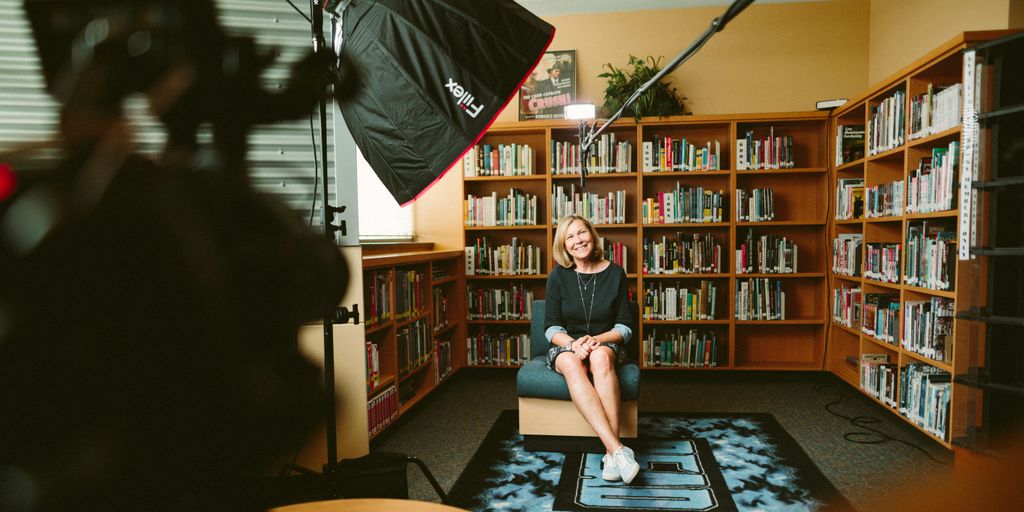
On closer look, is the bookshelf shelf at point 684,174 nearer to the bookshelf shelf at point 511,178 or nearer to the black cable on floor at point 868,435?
the bookshelf shelf at point 511,178

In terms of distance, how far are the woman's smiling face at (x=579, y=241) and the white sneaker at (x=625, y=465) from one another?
1.04m

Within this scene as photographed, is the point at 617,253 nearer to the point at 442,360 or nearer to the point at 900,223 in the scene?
the point at 442,360

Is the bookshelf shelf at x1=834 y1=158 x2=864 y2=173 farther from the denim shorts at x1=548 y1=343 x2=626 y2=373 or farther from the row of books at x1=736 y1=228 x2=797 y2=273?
the denim shorts at x1=548 y1=343 x2=626 y2=373

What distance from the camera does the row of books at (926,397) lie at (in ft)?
8.27

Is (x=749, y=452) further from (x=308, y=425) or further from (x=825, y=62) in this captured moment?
(x=825, y=62)

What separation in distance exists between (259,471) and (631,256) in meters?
4.28

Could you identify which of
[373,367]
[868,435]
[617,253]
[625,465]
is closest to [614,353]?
[625,465]

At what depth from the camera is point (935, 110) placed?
2.65 meters

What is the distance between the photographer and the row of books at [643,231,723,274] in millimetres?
4078

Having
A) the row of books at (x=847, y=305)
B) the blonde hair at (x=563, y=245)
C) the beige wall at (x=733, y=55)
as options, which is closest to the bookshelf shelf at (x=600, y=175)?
the beige wall at (x=733, y=55)

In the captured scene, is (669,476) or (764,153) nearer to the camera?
(669,476)

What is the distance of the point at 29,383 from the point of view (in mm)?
130

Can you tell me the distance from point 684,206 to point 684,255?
0.37 meters

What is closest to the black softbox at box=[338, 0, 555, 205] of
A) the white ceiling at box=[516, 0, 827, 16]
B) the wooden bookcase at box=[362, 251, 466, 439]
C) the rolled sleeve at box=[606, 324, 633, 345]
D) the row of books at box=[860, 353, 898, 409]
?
the wooden bookcase at box=[362, 251, 466, 439]
